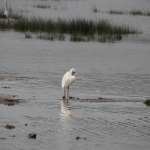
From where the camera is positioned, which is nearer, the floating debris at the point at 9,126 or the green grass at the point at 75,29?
the floating debris at the point at 9,126

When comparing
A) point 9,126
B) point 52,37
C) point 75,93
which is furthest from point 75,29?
point 9,126

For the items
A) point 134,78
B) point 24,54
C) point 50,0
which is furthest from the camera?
point 50,0

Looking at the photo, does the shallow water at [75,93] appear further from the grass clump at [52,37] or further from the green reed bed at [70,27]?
the green reed bed at [70,27]

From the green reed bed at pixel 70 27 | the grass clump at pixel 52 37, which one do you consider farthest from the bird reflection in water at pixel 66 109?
the green reed bed at pixel 70 27

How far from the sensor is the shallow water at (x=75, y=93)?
10578 mm

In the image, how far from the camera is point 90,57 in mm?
26469

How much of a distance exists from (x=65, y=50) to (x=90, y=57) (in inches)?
83.5

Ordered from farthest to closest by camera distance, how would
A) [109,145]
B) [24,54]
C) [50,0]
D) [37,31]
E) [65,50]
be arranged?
[50,0] < [37,31] < [65,50] < [24,54] < [109,145]

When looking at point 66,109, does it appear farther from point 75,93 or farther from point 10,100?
point 75,93

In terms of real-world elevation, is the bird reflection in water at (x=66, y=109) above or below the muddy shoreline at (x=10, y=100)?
below

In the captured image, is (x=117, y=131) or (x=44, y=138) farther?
(x=117, y=131)

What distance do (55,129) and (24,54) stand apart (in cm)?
1518

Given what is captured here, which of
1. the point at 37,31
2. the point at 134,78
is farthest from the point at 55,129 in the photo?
the point at 37,31

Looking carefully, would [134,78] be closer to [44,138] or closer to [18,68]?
[18,68]
